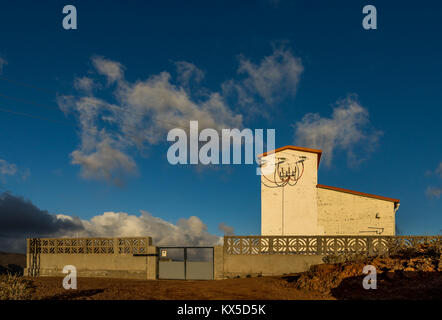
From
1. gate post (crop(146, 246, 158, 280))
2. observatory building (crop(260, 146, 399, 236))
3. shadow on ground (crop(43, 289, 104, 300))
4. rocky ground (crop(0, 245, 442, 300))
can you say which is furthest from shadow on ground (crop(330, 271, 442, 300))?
observatory building (crop(260, 146, 399, 236))

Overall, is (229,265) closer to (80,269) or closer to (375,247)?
(375,247)

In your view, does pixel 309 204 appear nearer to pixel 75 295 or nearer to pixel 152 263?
pixel 152 263

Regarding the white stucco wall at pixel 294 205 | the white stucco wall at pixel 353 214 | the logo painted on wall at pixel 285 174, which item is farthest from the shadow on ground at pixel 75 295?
the white stucco wall at pixel 353 214

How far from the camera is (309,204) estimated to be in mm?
26891

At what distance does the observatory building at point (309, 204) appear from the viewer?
1008 inches

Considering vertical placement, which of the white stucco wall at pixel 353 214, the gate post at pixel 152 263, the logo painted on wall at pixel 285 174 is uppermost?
the logo painted on wall at pixel 285 174

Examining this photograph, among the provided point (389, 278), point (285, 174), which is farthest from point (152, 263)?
point (389, 278)

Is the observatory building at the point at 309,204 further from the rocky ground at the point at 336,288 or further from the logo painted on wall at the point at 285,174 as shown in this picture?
the rocky ground at the point at 336,288

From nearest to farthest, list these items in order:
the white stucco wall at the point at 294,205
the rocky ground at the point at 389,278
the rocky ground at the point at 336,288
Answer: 1. the rocky ground at the point at 389,278
2. the rocky ground at the point at 336,288
3. the white stucco wall at the point at 294,205

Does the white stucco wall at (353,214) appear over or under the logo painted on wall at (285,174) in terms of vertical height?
under
